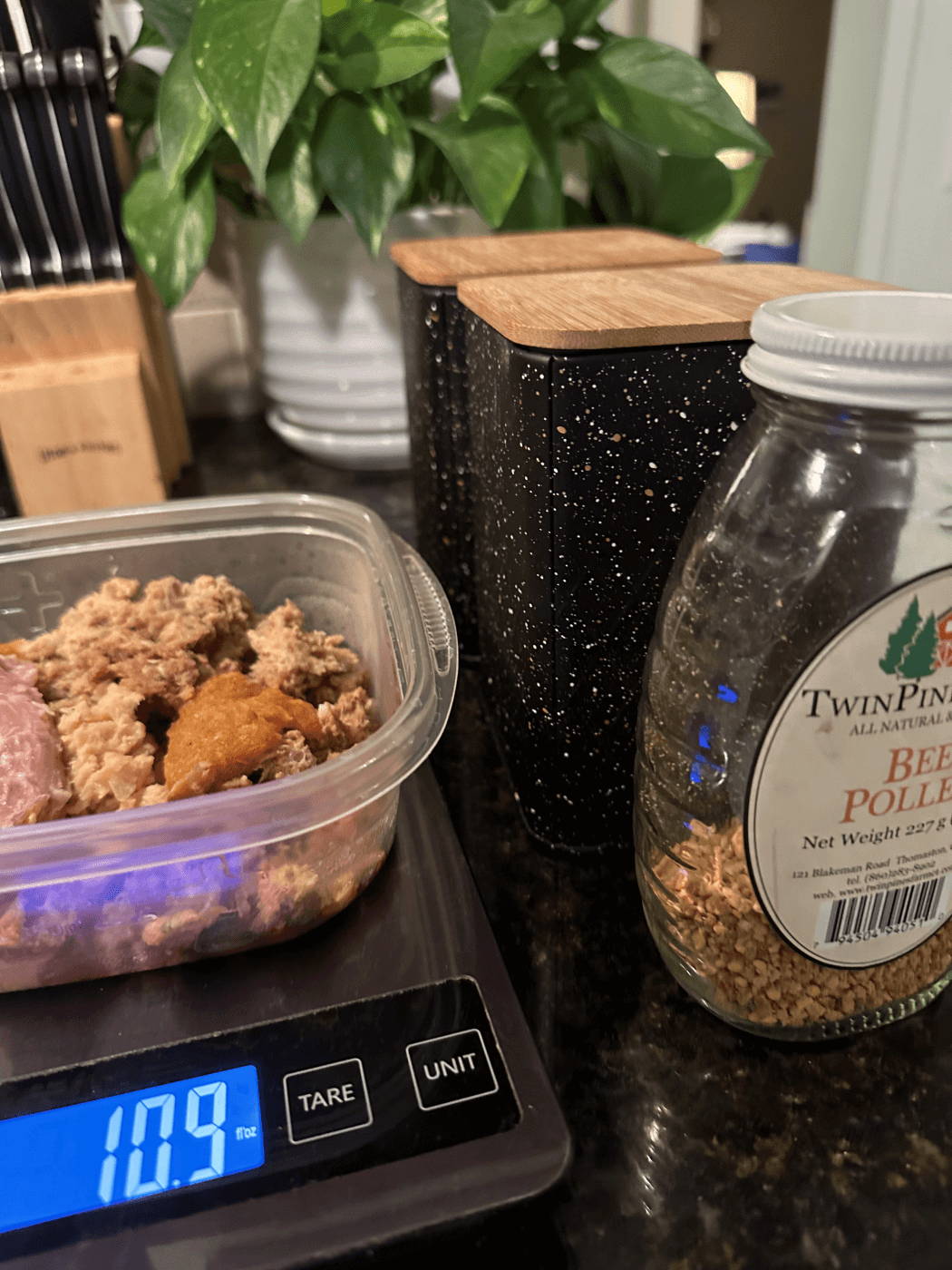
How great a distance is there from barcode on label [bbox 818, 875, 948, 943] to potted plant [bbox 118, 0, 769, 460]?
543 millimetres

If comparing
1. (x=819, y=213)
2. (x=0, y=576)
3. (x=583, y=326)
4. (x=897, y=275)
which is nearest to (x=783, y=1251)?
(x=583, y=326)

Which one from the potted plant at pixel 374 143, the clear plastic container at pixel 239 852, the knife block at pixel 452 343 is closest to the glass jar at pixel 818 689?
the clear plastic container at pixel 239 852

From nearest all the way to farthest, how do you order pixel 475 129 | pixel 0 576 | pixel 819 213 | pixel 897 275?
1. pixel 0 576
2. pixel 475 129
3. pixel 897 275
4. pixel 819 213

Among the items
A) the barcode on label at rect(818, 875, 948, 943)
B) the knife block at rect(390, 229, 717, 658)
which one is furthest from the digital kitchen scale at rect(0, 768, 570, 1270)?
the knife block at rect(390, 229, 717, 658)

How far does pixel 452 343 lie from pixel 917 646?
0.99 ft

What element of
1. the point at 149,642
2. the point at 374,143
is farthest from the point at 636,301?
the point at 374,143

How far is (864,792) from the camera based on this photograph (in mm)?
272

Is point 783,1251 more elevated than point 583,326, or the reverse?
point 583,326

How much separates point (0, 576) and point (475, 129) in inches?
18.8

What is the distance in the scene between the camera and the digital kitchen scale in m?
0.27

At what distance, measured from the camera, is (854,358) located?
22 cm

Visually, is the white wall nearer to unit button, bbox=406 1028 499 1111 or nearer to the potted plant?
the potted plant

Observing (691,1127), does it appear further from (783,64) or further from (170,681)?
(783,64)

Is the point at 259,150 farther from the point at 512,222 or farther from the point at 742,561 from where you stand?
the point at 742,561
